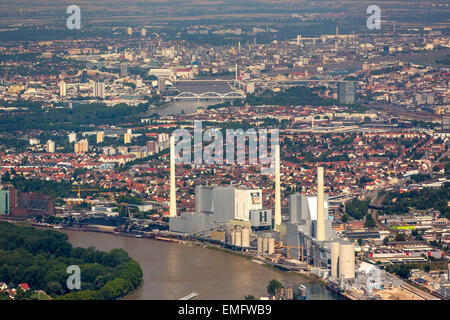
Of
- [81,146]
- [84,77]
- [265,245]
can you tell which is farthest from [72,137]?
[84,77]

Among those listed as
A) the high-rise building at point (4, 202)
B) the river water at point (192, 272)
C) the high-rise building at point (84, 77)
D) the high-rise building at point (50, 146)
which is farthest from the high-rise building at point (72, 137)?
the high-rise building at point (84, 77)

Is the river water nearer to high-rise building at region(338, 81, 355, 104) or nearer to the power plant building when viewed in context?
the power plant building

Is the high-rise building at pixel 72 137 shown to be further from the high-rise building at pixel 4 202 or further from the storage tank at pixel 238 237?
the storage tank at pixel 238 237

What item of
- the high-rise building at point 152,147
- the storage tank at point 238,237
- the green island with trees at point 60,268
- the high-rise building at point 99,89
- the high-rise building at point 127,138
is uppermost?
the green island with trees at point 60,268

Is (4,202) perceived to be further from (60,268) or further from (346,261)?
(346,261)

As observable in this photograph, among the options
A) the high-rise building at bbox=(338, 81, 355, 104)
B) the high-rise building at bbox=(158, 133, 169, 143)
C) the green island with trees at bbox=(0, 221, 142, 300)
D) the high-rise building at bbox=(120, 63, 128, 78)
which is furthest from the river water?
the high-rise building at bbox=(120, 63, 128, 78)

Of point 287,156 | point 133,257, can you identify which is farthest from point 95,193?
point 133,257
